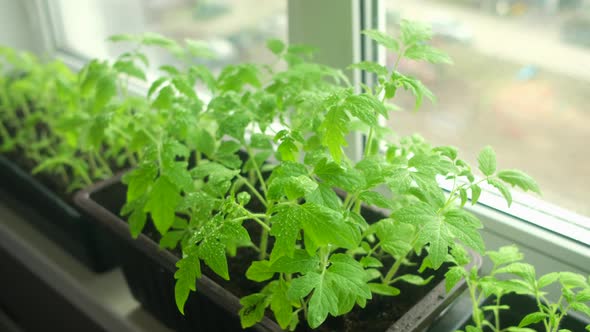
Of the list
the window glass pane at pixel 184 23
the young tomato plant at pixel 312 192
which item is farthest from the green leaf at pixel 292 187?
the window glass pane at pixel 184 23

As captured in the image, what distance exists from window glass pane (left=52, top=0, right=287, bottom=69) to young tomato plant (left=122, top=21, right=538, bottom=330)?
47 cm

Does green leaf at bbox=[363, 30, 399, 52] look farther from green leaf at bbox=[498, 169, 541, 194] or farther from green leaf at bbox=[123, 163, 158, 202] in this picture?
green leaf at bbox=[123, 163, 158, 202]

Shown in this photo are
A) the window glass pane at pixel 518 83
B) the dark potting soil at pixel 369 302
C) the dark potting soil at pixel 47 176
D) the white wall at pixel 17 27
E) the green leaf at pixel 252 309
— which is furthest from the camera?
the white wall at pixel 17 27

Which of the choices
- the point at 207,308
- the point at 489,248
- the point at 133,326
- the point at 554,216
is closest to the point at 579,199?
the point at 554,216

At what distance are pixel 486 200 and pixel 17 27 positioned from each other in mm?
1497

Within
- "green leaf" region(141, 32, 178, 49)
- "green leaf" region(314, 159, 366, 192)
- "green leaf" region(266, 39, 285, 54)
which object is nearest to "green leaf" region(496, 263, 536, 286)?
"green leaf" region(314, 159, 366, 192)

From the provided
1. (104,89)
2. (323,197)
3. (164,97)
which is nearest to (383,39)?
(323,197)

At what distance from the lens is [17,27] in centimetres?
172

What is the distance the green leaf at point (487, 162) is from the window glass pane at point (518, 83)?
28cm

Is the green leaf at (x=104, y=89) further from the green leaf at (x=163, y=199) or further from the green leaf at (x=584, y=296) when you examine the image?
the green leaf at (x=584, y=296)

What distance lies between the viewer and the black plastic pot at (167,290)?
2.39ft

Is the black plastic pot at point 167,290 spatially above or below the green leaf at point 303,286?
below

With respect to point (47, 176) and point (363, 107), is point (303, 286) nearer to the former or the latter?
point (363, 107)

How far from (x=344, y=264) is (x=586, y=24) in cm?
56
